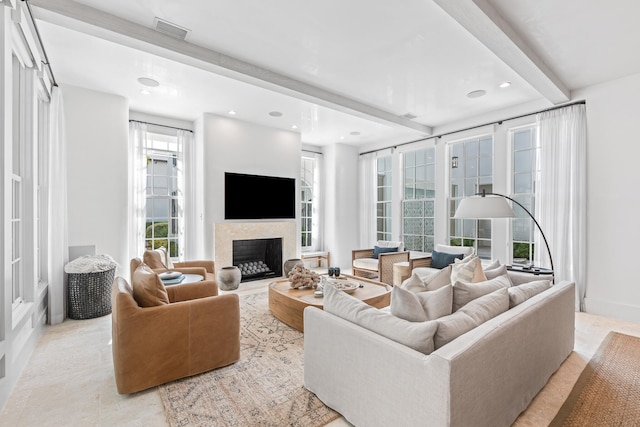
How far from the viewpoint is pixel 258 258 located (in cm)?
589

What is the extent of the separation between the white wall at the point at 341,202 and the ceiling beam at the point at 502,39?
3.99 meters

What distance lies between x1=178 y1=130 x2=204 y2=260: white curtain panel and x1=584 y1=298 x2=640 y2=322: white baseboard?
5656 mm

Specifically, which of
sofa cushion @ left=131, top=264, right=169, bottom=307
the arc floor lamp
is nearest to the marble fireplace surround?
sofa cushion @ left=131, top=264, right=169, bottom=307

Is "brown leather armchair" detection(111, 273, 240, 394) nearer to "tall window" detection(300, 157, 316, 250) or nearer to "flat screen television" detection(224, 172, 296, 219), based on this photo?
"flat screen television" detection(224, 172, 296, 219)

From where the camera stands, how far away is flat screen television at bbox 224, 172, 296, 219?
17.4ft

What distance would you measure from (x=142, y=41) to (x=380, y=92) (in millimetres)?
2772

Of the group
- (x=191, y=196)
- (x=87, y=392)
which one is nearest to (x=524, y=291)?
(x=87, y=392)

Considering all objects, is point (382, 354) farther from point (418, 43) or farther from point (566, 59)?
point (566, 59)

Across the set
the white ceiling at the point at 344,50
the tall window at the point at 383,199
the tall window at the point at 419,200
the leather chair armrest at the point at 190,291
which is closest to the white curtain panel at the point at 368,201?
the tall window at the point at 383,199

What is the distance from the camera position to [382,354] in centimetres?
155

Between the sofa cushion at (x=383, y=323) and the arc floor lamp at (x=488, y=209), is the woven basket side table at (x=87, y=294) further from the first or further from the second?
the arc floor lamp at (x=488, y=209)

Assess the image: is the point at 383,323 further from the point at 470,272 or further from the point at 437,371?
the point at 470,272

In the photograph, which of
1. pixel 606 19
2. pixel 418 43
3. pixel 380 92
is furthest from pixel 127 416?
pixel 606 19

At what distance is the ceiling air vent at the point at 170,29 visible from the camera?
2.61 meters
